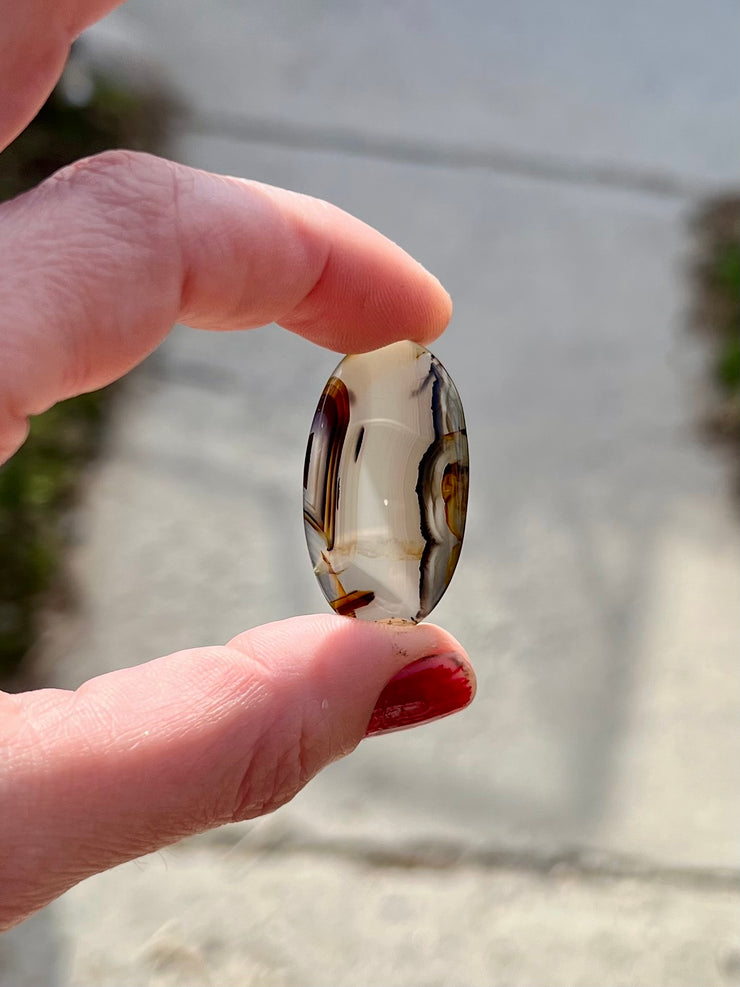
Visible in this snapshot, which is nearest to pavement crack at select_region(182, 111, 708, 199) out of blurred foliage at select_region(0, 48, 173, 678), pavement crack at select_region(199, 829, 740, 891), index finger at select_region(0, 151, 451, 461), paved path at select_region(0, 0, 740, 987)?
paved path at select_region(0, 0, 740, 987)

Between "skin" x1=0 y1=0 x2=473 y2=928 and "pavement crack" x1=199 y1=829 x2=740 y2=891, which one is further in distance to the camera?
"pavement crack" x1=199 y1=829 x2=740 y2=891

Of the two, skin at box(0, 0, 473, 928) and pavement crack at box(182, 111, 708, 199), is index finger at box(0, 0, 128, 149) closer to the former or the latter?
skin at box(0, 0, 473, 928)

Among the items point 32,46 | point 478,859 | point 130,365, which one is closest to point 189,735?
point 130,365

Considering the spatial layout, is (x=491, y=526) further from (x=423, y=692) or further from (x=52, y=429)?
(x=423, y=692)

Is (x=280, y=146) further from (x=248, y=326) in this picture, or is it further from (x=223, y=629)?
(x=248, y=326)

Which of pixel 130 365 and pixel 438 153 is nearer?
pixel 130 365

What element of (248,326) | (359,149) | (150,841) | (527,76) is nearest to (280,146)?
(359,149)
